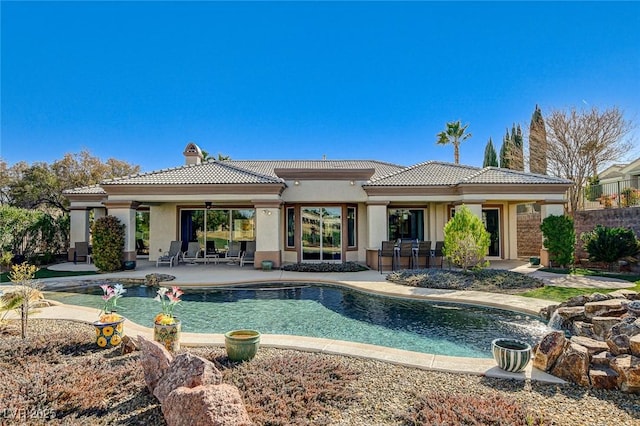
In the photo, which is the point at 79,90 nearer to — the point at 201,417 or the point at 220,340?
the point at 220,340

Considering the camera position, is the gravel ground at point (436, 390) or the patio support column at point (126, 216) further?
the patio support column at point (126, 216)

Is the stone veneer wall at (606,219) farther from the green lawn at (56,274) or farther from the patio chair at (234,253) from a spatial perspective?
the green lawn at (56,274)

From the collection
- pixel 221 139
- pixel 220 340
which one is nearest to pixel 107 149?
pixel 221 139

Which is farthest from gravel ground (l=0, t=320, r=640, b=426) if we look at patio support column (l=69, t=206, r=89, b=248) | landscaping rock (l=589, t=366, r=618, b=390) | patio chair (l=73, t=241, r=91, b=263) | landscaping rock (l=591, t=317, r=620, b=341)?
patio support column (l=69, t=206, r=89, b=248)

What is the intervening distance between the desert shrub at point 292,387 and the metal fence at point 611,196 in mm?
20776

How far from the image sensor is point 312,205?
18.1m

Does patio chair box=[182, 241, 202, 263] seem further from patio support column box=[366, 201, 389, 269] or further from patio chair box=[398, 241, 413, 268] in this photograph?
patio chair box=[398, 241, 413, 268]

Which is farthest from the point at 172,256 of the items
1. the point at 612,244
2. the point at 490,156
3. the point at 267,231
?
the point at 490,156

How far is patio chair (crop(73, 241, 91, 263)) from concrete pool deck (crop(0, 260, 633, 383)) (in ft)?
5.29

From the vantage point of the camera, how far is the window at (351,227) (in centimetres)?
1808

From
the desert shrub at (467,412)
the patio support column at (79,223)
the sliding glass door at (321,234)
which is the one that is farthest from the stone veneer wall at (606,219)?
the patio support column at (79,223)

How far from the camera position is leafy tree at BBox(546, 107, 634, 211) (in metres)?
21.6

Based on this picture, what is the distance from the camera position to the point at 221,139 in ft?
101

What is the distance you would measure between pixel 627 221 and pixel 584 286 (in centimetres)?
754
